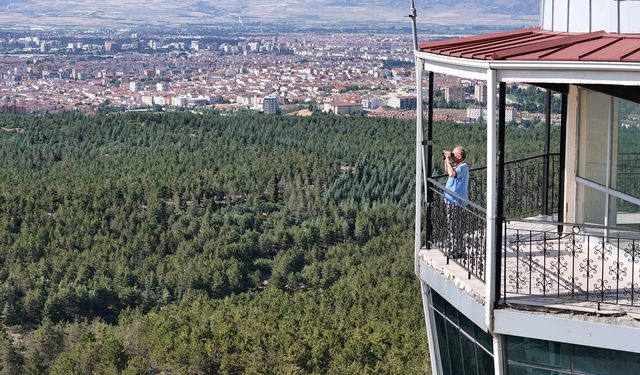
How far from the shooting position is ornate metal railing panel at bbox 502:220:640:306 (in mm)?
7879

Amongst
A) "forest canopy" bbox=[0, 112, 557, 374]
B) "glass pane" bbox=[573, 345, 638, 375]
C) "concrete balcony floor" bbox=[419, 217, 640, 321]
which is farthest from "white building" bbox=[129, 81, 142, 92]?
"glass pane" bbox=[573, 345, 638, 375]

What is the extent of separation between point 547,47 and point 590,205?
213 centimetres

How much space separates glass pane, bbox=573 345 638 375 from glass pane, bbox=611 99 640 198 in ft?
5.10

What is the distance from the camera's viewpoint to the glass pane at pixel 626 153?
27.9 ft

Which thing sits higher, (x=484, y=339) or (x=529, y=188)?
(x=529, y=188)

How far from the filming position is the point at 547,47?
770cm

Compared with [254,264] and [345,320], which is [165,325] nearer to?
[345,320]

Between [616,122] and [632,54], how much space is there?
5.19ft

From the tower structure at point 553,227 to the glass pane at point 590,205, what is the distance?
1 centimetres

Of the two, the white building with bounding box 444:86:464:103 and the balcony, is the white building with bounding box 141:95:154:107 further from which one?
the balcony

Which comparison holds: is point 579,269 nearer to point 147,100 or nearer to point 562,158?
point 562,158

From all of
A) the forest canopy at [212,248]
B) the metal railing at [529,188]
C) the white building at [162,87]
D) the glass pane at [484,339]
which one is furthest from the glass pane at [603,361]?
the white building at [162,87]

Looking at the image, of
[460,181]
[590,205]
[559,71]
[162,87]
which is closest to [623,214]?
[590,205]

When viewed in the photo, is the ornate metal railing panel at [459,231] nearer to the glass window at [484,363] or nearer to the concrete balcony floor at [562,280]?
the concrete balcony floor at [562,280]
